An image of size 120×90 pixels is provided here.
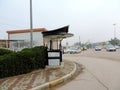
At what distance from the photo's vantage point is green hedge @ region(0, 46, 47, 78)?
33.6 ft

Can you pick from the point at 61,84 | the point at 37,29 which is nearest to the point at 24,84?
the point at 61,84

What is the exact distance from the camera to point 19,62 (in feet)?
36.1

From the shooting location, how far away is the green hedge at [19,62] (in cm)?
1023

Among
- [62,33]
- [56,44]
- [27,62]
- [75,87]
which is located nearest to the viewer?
[75,87]

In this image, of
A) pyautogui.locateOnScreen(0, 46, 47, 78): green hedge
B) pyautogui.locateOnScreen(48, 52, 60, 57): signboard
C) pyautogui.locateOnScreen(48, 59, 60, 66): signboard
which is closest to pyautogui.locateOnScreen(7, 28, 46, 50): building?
pyautogui.locateOnScreen(48, 52, 60, 57): signboard

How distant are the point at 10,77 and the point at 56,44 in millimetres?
8925

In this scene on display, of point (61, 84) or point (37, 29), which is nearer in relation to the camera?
point (61, 84)

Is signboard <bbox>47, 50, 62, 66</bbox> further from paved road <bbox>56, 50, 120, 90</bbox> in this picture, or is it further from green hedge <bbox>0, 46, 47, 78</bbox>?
paved road <bbox>56, 50, 120, 90</bbox>

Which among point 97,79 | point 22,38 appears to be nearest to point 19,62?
point 97,79

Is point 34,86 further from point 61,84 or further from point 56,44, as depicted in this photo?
point 56,44

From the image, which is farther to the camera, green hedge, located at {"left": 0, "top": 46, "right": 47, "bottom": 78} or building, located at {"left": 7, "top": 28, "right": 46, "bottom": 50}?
building, located at {"left": 7, "top": 28, "right": 46, "bottom": 50}

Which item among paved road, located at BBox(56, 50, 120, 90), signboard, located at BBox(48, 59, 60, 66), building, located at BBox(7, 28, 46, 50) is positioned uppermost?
building, located at BBox(7, 28, 46, 50)

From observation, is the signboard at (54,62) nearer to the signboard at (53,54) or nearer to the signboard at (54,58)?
the signboard at (54,58)

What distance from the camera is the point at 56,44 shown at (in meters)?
18.9
